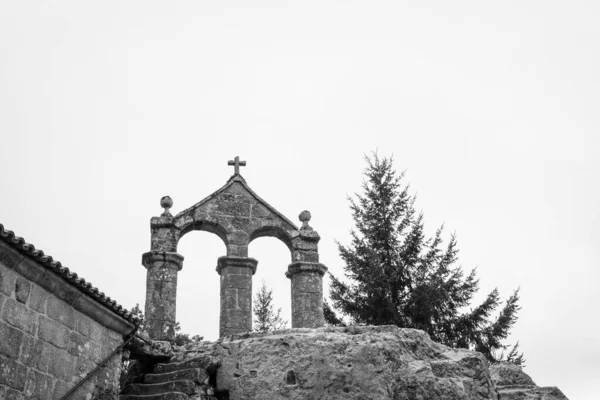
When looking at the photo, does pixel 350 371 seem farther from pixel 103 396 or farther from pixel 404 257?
pixel 404 257

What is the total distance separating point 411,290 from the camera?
1781cm

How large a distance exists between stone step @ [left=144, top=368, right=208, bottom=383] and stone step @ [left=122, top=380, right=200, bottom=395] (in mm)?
110

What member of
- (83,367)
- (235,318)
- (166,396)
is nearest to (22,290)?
(83,367)

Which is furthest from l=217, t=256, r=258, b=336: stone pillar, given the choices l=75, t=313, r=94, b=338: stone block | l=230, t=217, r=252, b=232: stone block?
l=75, t=313, r=94, b=338: stone block

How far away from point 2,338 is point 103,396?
1.63 m

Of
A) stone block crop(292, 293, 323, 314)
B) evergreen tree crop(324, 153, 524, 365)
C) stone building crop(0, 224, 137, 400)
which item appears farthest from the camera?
evergreen tree crop(324, 153, 524, 365)

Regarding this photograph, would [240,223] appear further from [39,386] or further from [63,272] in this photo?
[39,386]

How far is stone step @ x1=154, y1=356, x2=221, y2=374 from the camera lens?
28.7 ft

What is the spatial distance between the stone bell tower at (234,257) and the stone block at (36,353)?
8.58 feet

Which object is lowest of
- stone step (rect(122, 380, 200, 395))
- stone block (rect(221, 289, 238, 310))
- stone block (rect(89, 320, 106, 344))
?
stone step (rect(122, 380, 200, 395))

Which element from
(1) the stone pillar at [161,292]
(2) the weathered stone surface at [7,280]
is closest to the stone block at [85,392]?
(2) the weathered stone surface at [7,280]

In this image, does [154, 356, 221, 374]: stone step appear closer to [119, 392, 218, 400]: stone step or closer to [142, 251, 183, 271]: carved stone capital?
[119, 392, 218, 400]: stone step

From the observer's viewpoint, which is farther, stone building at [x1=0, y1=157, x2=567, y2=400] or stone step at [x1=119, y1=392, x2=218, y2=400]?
stone step at [x1=119, y1=392, x2=218, y2=400]

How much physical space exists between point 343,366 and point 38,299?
3.50 m
